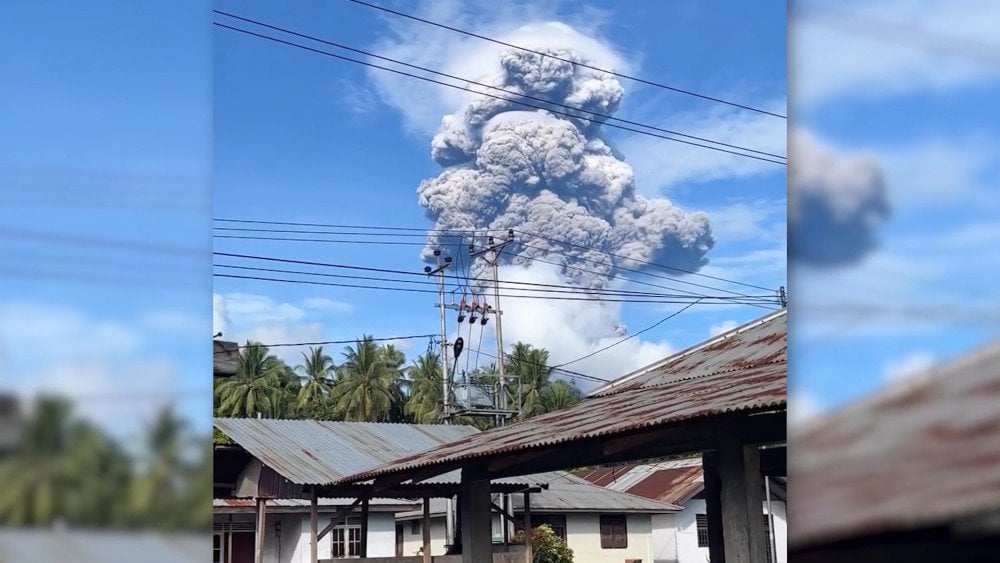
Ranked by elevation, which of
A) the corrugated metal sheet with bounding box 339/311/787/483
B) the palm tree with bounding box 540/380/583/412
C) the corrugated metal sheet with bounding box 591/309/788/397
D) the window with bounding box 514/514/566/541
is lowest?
the window with bounding box 514/514/566/541

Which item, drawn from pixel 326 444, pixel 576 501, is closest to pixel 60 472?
pixel 326 444

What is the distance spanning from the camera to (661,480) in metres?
22.9

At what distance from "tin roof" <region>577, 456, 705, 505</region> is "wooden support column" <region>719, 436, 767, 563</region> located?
15.3 metres

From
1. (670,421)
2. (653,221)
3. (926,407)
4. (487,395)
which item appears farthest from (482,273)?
(653,221)

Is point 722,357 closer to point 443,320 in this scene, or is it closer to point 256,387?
point 443,320

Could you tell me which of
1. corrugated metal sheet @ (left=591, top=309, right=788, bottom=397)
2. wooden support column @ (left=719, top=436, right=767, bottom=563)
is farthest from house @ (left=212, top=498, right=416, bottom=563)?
wooden support column @ (left=719, top=436, right=767, bottom=563)

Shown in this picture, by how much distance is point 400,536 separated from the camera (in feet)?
61.4

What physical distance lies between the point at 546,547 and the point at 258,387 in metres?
18.1

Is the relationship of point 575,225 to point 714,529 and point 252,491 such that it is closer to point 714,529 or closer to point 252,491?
point 252,491

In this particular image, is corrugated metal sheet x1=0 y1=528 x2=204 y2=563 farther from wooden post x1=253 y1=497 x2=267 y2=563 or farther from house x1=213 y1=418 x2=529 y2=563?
wooden post x1=253 y1=497 x2=267 y2=563

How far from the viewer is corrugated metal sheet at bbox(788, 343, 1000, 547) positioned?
2.24ft

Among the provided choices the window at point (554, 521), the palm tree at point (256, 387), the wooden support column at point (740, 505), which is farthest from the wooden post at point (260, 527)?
the palm tree at point (256, 387)

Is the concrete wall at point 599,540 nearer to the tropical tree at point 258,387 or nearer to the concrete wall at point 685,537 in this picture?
the concrete wall at point 685,537

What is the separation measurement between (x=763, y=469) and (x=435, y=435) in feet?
27.7
